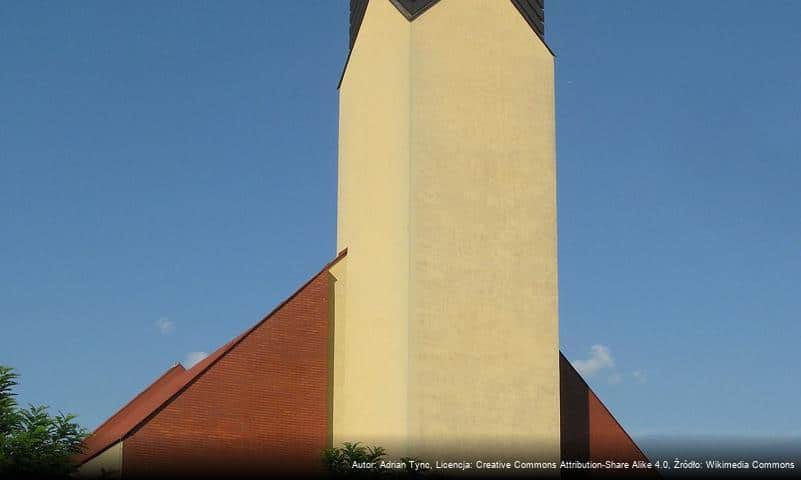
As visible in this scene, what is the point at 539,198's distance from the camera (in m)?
24.5

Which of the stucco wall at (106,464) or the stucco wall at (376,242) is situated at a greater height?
the stucco wall at (376,242)

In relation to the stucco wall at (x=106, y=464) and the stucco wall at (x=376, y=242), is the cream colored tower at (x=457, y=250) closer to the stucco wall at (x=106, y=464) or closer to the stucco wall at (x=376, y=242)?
the stucco wall at (x=376, y=242)

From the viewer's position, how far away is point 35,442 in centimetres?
2300

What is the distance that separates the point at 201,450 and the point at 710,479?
10.8m

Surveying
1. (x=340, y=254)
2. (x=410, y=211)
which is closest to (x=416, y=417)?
(x=410, y=211)

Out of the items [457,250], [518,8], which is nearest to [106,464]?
[457,250]

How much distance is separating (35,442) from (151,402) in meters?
8.74

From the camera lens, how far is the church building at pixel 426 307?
75.2 feet

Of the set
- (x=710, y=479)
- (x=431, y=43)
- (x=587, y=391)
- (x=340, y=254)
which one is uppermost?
(x=431, y=43)

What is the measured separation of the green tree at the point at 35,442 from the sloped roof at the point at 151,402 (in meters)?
0.41

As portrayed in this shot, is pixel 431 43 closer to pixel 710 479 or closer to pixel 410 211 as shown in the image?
pixel 410 211

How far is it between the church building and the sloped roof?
12cm

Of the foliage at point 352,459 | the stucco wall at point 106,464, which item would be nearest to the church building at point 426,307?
the stucco wall at point 106,464

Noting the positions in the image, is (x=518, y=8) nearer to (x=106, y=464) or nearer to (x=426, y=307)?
(x=426, y=307)
